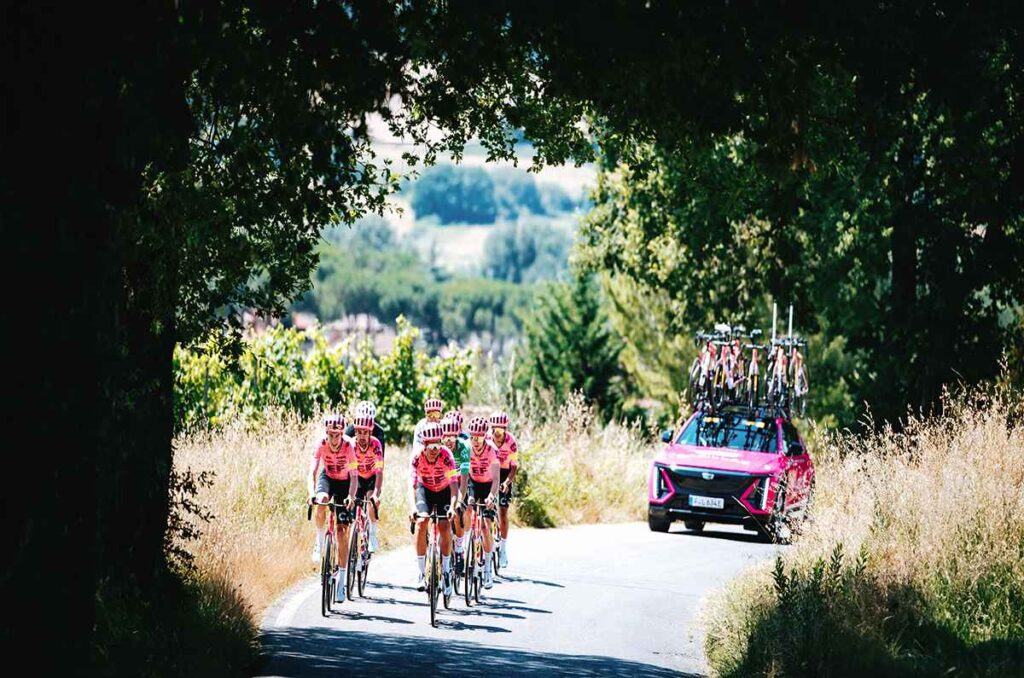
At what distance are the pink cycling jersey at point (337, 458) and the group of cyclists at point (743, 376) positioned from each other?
39.6 ft

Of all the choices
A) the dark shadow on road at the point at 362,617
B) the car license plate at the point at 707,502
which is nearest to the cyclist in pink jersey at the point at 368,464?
the dark shadow on road at the point at 362,617

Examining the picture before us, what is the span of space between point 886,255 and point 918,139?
5550 mm

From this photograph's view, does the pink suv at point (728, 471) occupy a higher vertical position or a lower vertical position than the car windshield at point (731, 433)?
lower

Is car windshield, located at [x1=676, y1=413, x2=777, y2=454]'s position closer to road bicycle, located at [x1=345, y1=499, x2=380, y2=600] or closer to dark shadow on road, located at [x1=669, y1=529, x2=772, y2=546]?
dark shadow on road, located at [x1=669, y1=529, x2=772, y2=546]

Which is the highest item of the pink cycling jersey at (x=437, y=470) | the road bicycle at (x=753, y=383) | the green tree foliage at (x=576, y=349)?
the green tree foliage at (x=576, y=349)

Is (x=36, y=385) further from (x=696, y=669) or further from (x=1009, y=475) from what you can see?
(x=1009, y=475)

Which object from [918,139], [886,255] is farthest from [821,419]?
[918,139]

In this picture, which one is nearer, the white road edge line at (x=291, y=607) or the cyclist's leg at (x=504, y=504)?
the white road edge line at (x=291, y=607)

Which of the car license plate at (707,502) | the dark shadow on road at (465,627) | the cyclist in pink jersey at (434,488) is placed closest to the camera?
the dark shadow on road at (465,627)

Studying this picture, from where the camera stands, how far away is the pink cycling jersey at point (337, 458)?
1459cm

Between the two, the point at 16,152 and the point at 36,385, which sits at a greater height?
the point at 16,152

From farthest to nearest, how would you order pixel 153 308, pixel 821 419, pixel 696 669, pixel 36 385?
pixel 821 419 → pixel 696 669 → pixel 153 308 → pixel 36 385

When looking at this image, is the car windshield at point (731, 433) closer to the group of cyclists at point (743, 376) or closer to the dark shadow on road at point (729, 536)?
the dark shadow on road at point (729, 536)

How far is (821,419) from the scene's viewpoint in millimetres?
47125
